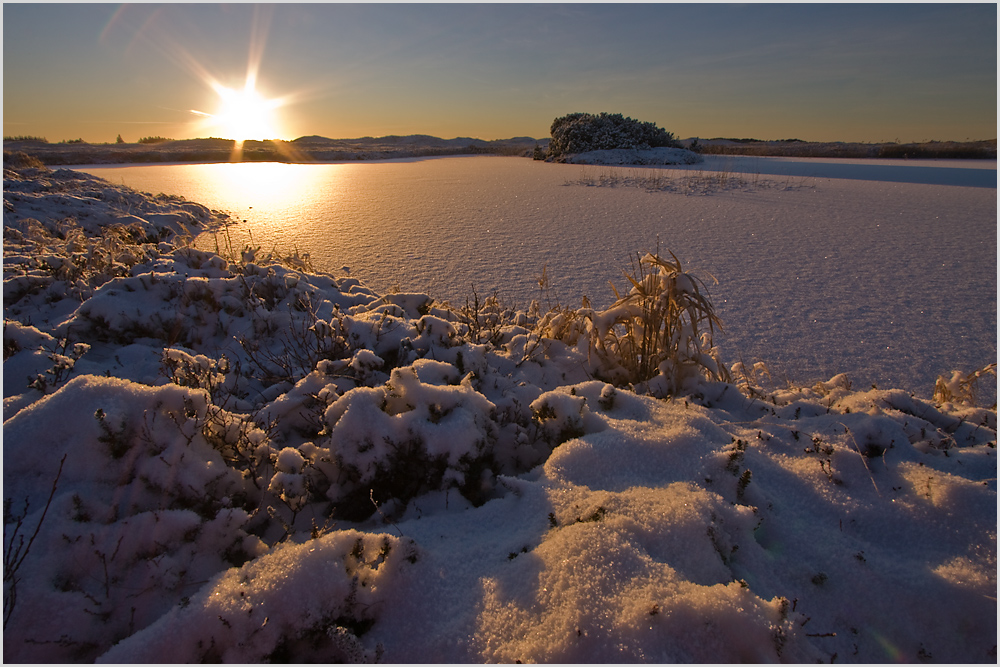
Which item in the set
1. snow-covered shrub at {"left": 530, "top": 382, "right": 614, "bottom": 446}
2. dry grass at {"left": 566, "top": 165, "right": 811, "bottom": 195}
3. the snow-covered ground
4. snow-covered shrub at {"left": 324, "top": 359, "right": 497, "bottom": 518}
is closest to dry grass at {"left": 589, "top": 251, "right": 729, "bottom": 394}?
the snow-covered ground

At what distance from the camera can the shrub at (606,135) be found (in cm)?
1370

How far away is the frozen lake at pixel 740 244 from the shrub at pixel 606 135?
17.5 feet

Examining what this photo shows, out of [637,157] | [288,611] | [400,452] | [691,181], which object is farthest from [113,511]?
[637,157]

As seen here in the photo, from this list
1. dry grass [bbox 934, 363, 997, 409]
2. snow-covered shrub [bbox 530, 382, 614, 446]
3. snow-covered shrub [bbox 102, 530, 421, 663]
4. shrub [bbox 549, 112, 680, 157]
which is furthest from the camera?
shrub [bbox 549, 112, 680, 157]

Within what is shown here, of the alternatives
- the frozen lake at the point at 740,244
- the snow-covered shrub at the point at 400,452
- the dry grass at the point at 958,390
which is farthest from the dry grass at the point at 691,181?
the snow-covered shrub at the point at 400,452

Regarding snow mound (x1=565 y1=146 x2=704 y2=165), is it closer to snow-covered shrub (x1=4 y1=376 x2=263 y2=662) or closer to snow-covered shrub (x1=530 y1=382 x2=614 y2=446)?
snow-covered shrub (x1=530 y1=382 x2=614 y2=446)

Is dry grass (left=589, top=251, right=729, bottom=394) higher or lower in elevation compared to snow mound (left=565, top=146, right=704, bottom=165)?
lower

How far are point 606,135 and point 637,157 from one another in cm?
218

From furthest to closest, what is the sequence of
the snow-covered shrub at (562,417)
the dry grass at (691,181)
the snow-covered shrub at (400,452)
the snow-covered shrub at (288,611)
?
the dry grass at (691,181), the snow-covered shrub at (562,417), the snow-covered shrub at (400,452), the snow-covered shrub at (288,611)

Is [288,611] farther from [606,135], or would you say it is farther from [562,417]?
[606,135]

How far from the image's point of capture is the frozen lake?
2447 millimetres

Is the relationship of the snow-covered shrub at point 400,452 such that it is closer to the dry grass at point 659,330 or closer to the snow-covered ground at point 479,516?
the snow-covered ground at point 479,516

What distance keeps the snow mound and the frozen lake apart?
296cm

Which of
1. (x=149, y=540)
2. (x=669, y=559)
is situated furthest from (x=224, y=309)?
(x=669, y=559)
